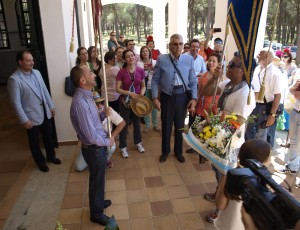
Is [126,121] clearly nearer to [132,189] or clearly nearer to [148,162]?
[148,162]

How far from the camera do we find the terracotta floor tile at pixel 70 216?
2.81 metres

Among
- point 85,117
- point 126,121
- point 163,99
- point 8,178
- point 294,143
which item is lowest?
point 8,178

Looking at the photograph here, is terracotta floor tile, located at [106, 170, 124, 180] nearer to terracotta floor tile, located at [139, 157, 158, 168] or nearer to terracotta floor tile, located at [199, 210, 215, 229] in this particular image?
terracotta floor tile, located at [139, 157, 158, 168]

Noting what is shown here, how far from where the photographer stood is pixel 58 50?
4160 mm

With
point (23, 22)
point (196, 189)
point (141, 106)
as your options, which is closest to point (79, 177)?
point (141, 106)

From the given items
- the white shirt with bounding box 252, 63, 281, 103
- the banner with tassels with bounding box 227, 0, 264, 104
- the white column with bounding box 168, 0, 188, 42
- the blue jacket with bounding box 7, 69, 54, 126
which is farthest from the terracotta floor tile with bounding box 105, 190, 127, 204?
the white column with bounding box 168, 0, 188, 42

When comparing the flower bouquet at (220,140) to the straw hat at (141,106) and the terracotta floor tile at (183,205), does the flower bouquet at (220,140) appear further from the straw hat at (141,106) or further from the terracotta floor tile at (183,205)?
the straw hat at (141,106)

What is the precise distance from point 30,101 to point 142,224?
2.07 meters

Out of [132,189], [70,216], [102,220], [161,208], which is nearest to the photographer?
[102,220]

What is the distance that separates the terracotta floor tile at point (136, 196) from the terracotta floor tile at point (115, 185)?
0.15 meters

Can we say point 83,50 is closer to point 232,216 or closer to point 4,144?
point 4,144

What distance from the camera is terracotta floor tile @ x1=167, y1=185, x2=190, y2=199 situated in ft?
10.6

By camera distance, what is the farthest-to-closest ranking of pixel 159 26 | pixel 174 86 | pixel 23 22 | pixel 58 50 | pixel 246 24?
pixel 159 26, pixel 23 22, pixel 58 50, pixel 174 86, pixel 246 24

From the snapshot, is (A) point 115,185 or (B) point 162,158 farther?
(B) point 162,158
